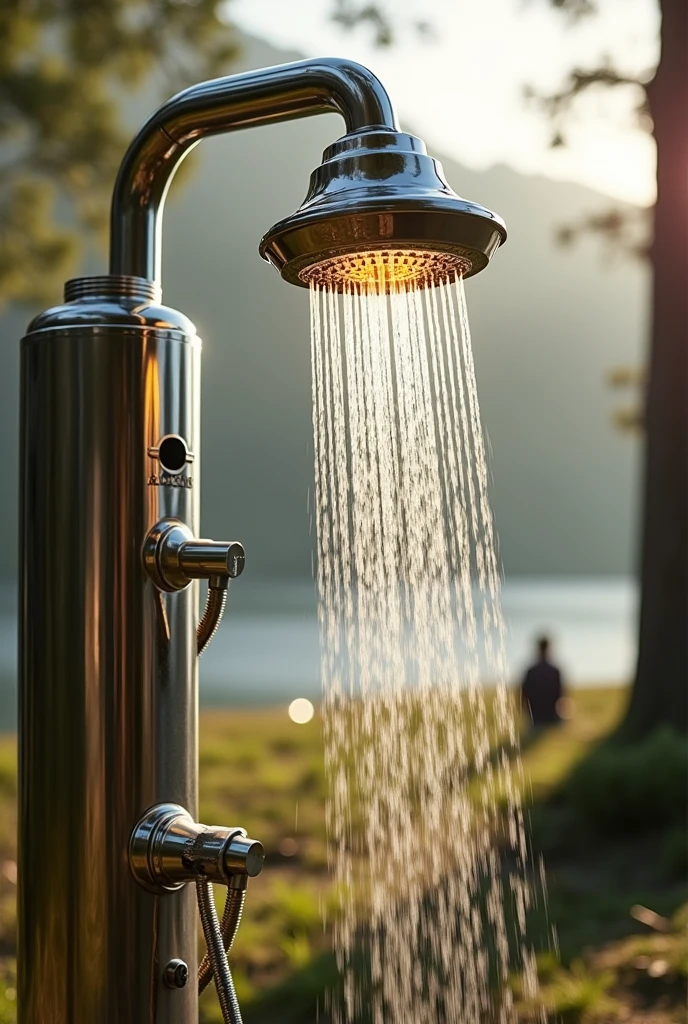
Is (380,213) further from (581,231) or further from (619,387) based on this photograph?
(619,387)

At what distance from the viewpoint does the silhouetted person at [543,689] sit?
19.9ft

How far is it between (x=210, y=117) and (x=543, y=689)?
5.38 meters

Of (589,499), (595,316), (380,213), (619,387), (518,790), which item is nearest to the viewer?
(380,213)

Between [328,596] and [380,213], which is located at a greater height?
[380,213]

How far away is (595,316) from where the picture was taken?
8812 centimetres

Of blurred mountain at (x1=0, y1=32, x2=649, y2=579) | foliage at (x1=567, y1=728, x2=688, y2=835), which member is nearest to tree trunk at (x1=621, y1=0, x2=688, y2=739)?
foliage at (x1=567, y1=728, x2=688, y2=835)

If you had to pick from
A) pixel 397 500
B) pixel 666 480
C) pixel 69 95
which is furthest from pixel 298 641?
pixel 397 500

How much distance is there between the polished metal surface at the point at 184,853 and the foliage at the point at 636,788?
3.31m

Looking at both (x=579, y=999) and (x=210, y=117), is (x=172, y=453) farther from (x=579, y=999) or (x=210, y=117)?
(x=579, y=999)

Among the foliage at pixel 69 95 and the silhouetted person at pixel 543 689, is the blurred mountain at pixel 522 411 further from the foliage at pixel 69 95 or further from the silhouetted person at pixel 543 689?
the silhouetted person at pixel 543 689

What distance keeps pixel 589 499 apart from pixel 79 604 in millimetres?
100077

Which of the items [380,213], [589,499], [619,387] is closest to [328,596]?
[380,213]

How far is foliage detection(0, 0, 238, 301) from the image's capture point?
19.1 feet

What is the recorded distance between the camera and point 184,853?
954 mm
